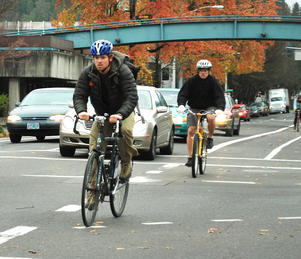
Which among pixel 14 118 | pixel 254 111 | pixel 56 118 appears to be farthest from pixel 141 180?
pixel 254 111

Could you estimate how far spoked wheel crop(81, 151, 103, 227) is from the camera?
7328 millimetres

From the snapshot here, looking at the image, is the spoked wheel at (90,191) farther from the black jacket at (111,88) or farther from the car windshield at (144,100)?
the car windshield at (144,100)

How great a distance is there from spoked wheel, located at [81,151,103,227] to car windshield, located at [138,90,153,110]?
9.68 meters

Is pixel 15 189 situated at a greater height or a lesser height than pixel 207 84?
lesser

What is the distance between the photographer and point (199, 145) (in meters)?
13.1

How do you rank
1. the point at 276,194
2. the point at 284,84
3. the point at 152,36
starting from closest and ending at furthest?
1. the point at 276,194
2. the point at 152,36
3. the point at 284,84

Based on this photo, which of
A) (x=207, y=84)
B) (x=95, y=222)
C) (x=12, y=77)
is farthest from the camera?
(x=12, y=77)

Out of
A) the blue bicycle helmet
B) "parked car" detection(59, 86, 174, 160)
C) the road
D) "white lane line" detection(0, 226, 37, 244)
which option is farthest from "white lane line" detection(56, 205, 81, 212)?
"parked car" detection(59, 86, 174, 160)

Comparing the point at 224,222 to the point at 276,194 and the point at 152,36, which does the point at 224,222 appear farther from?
the point at 152,36

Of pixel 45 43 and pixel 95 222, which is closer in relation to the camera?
pixel 95 222

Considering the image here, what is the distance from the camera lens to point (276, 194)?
10531 millimetres

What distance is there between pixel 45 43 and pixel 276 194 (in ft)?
120

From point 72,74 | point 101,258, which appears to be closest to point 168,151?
point 101,258

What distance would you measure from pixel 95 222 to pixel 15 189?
3.00 metres
